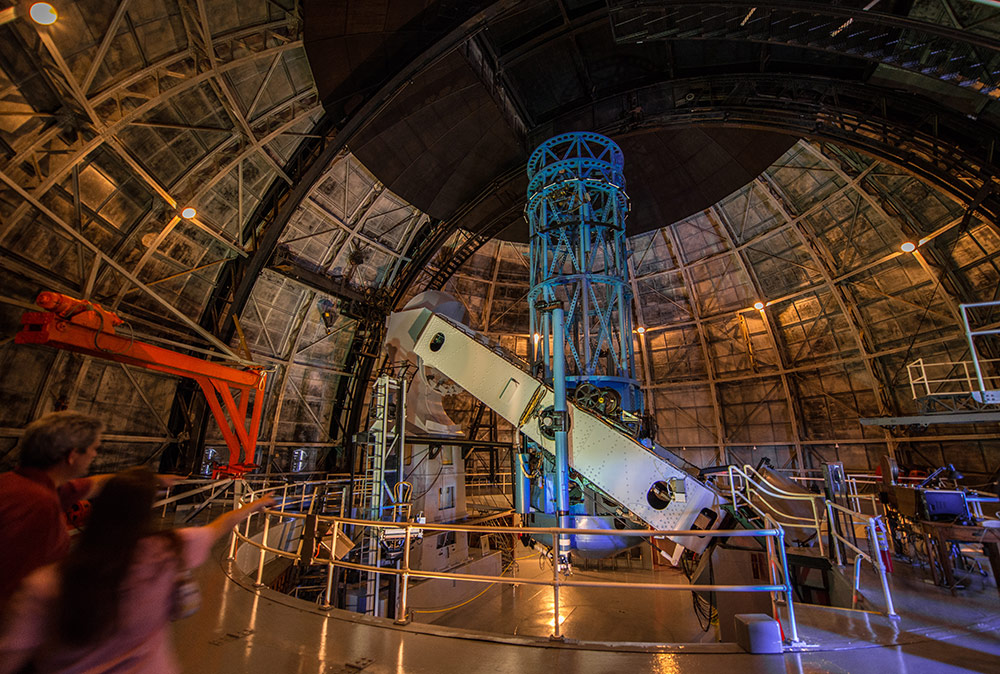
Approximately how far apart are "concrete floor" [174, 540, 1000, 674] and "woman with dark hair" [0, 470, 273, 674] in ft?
9.47

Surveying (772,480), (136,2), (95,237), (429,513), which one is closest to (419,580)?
(429,513)

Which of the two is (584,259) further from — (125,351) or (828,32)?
(125,351)

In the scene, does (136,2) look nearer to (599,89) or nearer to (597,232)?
(597,232)

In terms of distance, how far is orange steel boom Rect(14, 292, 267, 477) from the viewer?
9.49 meters

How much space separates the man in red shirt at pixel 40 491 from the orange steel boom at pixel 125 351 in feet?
32.5

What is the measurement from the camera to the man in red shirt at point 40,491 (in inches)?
80.1

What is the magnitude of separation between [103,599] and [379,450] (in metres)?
10.5

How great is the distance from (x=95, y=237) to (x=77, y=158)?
2.67m

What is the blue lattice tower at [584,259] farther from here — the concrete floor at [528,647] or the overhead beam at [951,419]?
the overhead beam at [951,419]

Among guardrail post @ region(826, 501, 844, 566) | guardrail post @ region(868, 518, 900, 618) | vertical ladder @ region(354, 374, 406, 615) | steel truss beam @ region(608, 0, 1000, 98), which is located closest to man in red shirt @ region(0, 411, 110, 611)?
guardrail post @ region(868, 518, 900, 618)

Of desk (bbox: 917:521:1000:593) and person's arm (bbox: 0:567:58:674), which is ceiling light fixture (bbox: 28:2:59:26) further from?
desk (bbox: 917:521:1000:593)

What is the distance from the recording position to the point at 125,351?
10.7 m

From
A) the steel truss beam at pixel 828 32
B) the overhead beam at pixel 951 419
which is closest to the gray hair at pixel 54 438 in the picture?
the steel truss beam at pixel 828 32

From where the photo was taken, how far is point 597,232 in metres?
11.8
